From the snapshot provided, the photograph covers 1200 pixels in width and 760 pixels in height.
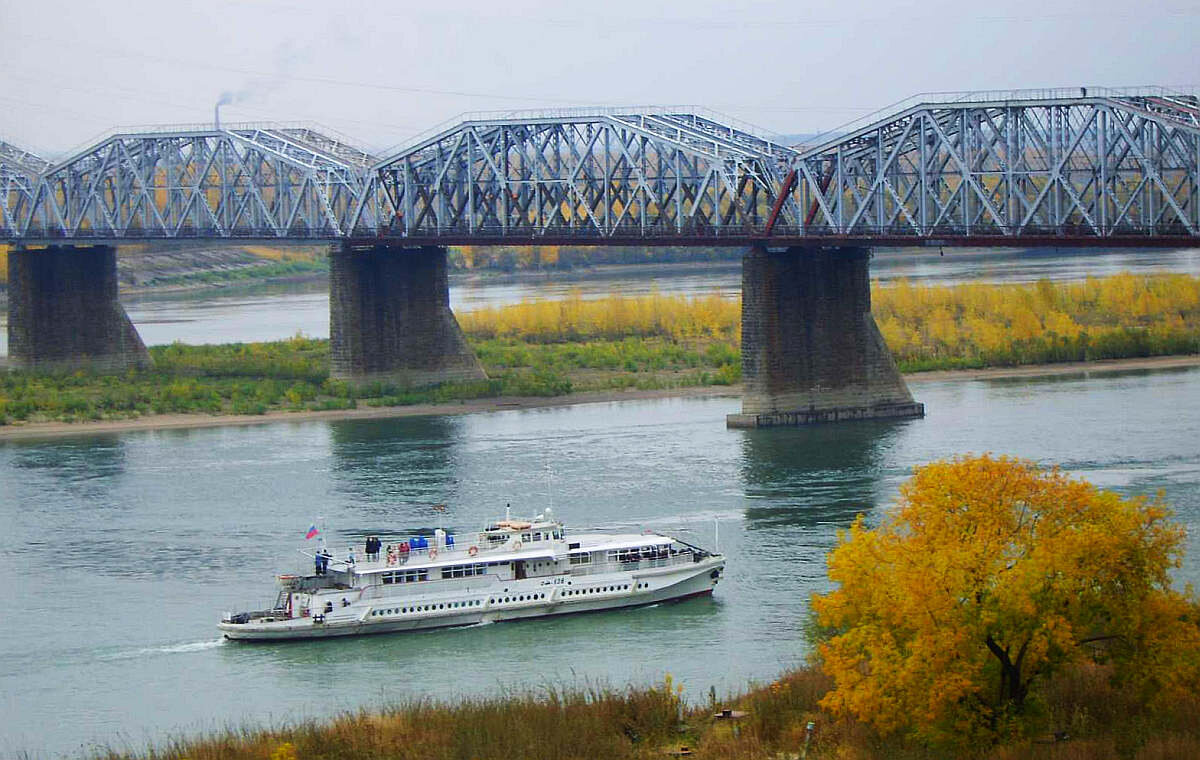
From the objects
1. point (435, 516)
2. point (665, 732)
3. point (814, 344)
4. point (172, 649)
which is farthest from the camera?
point (814, 344)

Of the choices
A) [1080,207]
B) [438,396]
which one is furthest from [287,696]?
[438,396]

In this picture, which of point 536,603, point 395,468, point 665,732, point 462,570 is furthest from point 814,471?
point 665,732

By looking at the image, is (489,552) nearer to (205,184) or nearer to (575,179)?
(575,179)

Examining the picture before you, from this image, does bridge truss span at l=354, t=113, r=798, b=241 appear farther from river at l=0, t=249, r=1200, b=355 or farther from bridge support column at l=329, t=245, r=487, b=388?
river at l=0, t=249, r=1200, b=355

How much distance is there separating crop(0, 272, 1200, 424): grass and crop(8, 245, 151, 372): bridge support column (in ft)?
7.64

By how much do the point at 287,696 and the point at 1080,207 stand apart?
4163 cm

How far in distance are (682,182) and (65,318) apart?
1460 inches

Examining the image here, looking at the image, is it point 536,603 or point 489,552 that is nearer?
point 536,603

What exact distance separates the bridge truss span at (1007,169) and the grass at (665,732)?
39.2 metres

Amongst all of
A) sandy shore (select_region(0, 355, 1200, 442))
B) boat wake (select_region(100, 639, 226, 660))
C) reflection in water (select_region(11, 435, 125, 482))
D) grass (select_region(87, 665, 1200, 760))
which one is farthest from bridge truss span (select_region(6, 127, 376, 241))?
grass (select_region(87, 665, 1200, 760))

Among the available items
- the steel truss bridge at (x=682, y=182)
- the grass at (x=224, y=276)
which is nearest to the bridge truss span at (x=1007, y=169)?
the steel truss bridge at (x=682, y=182)

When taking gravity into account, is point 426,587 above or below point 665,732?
above

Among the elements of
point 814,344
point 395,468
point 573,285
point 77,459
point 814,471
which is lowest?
point 814,471

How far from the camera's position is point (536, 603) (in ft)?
166
